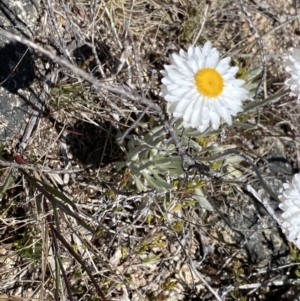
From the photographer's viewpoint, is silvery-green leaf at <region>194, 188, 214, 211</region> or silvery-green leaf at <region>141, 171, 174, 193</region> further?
silvery-green leaf at <region>194, 188, 214, 211</region>

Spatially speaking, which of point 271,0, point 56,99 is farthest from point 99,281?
point 271,0

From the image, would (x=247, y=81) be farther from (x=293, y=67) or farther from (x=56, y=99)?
(x=56, y=99)

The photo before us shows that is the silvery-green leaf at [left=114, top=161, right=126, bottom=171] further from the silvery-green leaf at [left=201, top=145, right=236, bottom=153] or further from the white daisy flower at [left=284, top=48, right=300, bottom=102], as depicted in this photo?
the white daisy flower at [left=284, top=48, right=300, bottom=102]

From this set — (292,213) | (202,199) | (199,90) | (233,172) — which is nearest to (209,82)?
(199,90)

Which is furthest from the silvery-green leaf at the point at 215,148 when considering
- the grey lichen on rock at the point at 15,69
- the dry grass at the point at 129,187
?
the grey lichen on rock at the point at 15,69

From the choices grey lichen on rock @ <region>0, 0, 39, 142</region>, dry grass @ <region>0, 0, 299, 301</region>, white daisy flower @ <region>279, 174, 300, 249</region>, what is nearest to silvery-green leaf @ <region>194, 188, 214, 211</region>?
dry grass @ <region>0, 0, 299, 301</region>

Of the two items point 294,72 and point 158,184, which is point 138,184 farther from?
point 294,72

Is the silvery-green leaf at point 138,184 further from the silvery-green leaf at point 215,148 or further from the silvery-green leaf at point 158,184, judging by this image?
the silvery-green leaf at point 215,148
